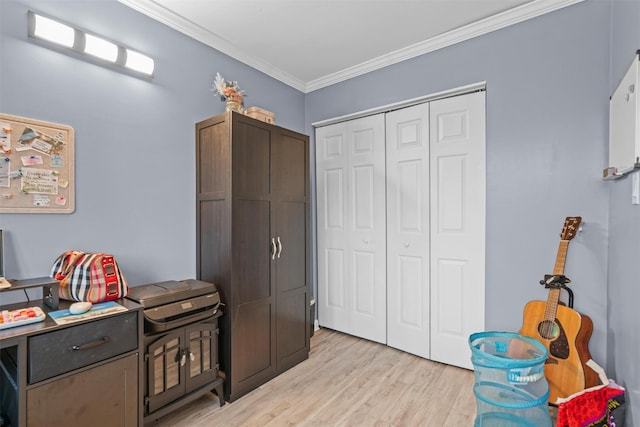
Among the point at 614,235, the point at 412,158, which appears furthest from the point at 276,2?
the point at 614,235

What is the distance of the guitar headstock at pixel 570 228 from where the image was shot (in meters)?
1.96

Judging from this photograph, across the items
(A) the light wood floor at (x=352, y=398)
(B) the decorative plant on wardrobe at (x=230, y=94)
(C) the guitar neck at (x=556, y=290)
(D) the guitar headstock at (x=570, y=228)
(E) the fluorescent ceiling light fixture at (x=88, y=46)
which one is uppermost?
(E) the fluorescent ceiling light fixture at (x=88, y=46)

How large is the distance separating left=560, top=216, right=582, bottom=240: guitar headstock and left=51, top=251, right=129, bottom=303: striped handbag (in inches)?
107

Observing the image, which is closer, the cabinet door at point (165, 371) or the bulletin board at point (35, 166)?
the bulletin board at point (35, 166)

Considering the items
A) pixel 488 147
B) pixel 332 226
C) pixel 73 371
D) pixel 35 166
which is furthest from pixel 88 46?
pixel 488 147

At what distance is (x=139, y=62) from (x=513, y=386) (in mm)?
3095

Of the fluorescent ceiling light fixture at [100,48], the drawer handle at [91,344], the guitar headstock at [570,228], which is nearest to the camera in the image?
the drawer handle at [91,344]

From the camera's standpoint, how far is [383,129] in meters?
2.96

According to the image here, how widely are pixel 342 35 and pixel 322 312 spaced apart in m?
2.73

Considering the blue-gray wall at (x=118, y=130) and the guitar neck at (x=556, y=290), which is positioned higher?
the blue-gray wall at (x=118, y=130)

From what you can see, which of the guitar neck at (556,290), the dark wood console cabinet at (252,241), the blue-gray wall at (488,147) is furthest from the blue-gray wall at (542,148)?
the dark wood console cabinet at (252,241)

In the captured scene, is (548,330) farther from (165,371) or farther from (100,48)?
(100,48)

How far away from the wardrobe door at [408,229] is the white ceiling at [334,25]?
0.58 m

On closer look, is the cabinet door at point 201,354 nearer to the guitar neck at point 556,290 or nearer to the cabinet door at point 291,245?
the cabinet door at point 291,245
